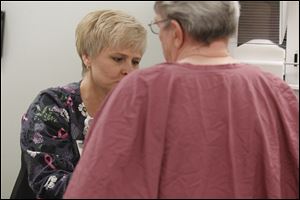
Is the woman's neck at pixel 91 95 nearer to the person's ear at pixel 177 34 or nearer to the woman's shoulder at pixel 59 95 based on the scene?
the woman's shoulder at pixel 59 95

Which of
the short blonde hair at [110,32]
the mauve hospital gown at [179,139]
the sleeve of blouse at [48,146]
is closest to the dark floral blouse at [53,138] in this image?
the sleeve of blouse at [48,146]

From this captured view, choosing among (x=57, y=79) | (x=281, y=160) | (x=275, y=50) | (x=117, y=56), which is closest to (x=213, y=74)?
(x=281, y=160)

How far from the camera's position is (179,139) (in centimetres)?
82

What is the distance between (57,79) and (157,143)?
1203 mm

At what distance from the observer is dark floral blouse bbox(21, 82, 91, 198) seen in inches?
48.0

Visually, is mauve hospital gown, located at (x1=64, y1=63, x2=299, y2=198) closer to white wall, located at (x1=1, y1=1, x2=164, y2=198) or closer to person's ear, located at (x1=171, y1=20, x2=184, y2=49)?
person's ear, located at (x1=171, y1=20, x2=184, y2=49)

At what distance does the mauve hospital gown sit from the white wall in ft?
3.66

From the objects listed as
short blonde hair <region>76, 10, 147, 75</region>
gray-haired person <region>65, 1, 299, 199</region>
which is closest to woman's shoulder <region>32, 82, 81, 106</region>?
short blonde hair <region>76, 10, 147, 75</region>

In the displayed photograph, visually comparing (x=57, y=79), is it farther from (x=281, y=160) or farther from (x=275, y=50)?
(x=281, y=160)

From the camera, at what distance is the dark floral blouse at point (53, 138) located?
4.00ft

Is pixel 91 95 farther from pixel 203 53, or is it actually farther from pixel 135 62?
pixel 203 53

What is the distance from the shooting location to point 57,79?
1.93 meters

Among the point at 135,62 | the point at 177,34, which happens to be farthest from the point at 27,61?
the point at 177,34

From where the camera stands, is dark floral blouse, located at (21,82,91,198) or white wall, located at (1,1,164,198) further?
white wall, located at (1,1,164,198)
